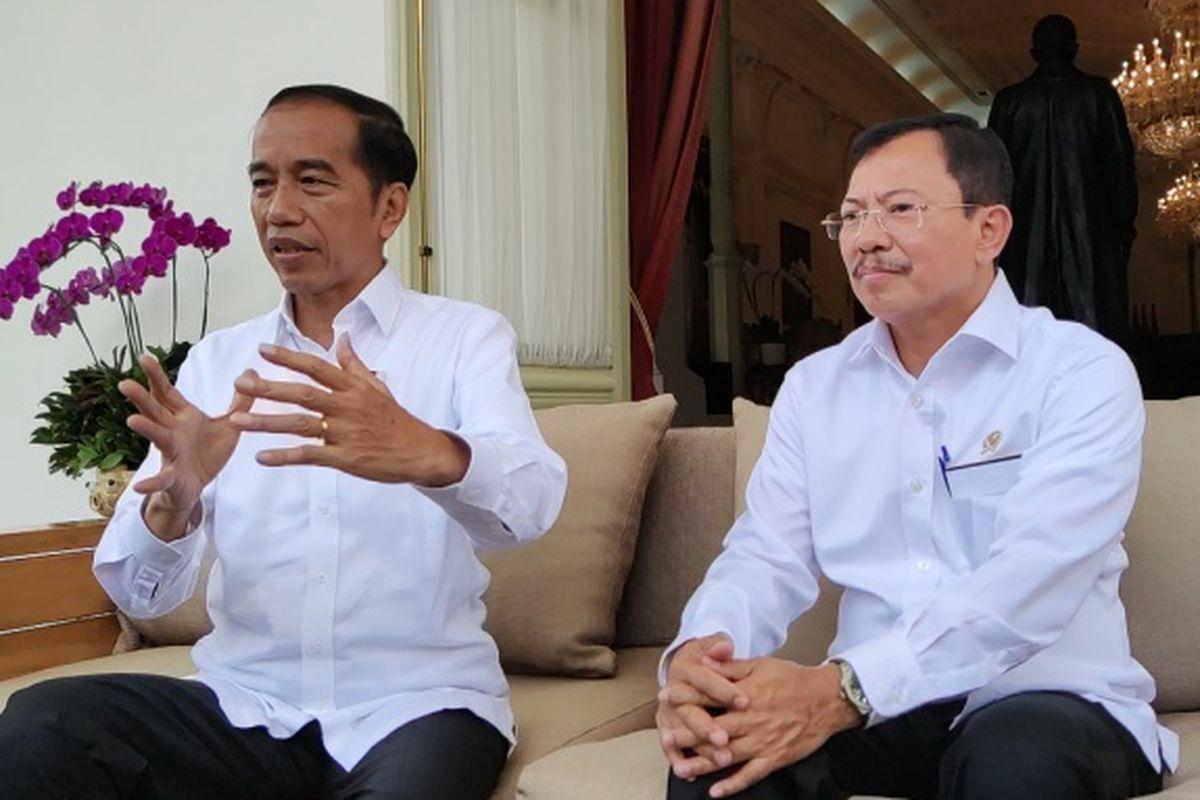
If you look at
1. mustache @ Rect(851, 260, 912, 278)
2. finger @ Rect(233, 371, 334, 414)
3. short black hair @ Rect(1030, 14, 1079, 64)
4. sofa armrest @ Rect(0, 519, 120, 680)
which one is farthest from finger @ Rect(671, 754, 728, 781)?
short black hair @ Rect(1030, 14, 1079, 64)

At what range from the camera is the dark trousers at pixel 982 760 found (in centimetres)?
121

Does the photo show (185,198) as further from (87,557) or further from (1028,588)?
(1028,588)

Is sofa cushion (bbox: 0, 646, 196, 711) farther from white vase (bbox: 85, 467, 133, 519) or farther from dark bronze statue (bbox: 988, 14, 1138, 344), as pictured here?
dark bronze statue (bbox: 988, 14, 1138, 344)

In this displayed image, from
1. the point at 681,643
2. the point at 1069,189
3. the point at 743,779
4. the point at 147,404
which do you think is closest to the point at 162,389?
the point at 147,404

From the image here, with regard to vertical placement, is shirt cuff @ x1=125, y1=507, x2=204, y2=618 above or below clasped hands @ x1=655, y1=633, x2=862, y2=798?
above

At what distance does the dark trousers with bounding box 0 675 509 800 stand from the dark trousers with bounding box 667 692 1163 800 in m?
0.28

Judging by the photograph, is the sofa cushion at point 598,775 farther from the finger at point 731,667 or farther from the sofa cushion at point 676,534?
the sofa cushion at point 676,534

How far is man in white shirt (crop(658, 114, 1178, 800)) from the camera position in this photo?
1.31m

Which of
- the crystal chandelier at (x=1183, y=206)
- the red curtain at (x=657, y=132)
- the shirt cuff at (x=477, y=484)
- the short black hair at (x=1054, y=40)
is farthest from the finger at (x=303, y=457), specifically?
the crystal chandelier at (x=1183, y=206)

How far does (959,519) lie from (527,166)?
2218 mm

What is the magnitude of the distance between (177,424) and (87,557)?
3.94 feet

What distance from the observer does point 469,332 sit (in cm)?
168

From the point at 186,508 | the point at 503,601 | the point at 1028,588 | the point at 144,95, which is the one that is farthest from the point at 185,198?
the point at 1028,588

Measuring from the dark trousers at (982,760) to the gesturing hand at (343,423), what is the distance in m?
0.42
